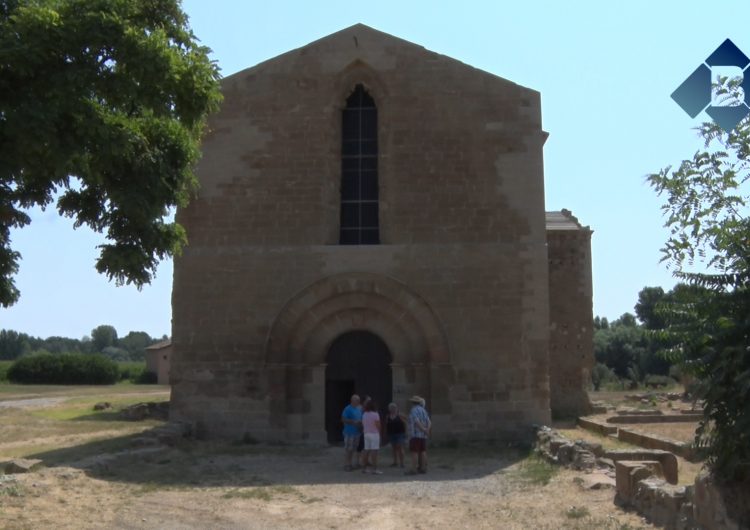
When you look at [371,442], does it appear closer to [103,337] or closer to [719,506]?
[719,506]

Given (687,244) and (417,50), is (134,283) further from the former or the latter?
(417,50)

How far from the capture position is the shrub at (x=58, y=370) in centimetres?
5866

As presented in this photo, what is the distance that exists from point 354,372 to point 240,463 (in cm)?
382

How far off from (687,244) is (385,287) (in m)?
9.92

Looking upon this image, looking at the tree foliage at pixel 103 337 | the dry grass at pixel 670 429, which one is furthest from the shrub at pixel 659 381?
the tree foliage at pixel 103 337

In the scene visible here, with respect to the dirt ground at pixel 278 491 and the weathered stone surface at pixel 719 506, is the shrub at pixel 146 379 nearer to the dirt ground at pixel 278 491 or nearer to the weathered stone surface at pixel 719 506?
the dirt ground at pixel 278 491

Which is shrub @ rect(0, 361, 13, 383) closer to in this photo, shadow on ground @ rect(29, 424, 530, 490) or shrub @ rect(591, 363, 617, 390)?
shrub @ rect(591, 363, 617, 390)

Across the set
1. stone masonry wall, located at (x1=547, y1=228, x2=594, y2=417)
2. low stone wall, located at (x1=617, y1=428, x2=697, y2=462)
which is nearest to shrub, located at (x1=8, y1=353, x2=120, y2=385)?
stone masonry wall, located at (x1=547, y1=228, x2=594, y2=417)

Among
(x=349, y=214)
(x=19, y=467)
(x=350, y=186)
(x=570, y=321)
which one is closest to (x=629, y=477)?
(x=19, y=467)

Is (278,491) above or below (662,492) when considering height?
below

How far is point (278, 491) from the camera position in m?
11.9

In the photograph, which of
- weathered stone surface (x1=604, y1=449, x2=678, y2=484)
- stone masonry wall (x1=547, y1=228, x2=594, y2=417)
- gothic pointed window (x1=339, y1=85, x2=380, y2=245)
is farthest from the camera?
stone masonry wall (x1=547, y1=228, x2=594, y2=417)

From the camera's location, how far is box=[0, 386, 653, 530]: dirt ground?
9734 millimetres

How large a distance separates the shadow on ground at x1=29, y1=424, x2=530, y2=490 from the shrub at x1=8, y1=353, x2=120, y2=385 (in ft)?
148
